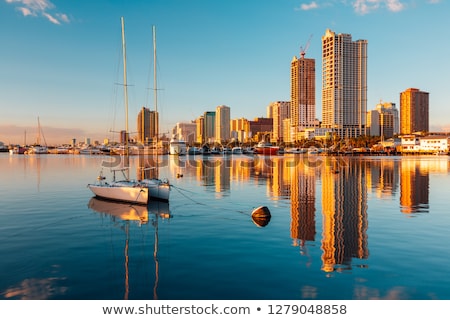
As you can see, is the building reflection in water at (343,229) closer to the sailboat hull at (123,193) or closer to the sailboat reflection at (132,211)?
the sailboat reflection at (132,211)

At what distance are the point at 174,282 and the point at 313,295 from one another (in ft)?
20.2

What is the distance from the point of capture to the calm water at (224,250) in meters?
15.5

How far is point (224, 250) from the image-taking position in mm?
21500

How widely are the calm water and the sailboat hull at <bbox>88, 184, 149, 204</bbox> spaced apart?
4.74 ft

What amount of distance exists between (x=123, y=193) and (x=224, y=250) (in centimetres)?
1994

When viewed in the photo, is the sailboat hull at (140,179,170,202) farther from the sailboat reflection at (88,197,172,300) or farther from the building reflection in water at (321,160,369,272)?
the building reflection in water at (321,160,369,272)

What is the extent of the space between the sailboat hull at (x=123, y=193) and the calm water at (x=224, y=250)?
4.74 feet

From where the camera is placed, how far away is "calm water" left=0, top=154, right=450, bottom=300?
15461 mm

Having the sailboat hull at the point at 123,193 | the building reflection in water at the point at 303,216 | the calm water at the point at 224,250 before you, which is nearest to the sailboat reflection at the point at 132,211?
the calm water at the point at 224,250

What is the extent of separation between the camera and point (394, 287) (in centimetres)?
1556

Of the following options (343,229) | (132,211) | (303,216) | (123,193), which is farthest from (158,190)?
(343,229)

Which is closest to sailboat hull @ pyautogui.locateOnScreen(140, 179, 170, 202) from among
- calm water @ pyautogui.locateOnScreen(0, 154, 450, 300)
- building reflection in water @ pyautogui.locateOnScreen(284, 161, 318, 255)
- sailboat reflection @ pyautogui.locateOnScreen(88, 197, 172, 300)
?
sailboat reflection @ pyautogui.locateOnScreen(88, 197, 172, 300)

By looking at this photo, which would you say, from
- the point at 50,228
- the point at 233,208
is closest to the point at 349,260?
the point at 233,208

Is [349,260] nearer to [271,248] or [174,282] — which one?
[271,248]
